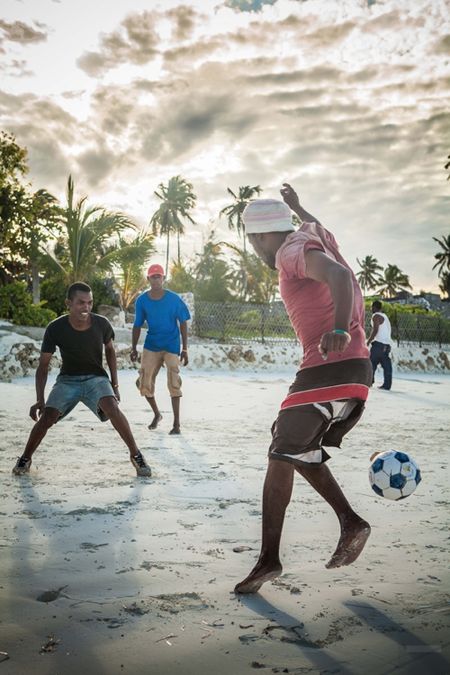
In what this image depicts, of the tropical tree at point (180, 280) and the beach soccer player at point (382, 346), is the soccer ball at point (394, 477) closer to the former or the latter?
the beach soccer player at point (382, 346)

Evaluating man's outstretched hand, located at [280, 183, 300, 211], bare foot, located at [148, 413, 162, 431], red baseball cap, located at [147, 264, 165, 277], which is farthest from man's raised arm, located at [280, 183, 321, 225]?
bare foot, located at [148, 413, 162, 431]

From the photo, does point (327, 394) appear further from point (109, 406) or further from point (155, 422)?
point (155, 422)

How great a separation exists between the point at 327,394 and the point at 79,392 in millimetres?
2691

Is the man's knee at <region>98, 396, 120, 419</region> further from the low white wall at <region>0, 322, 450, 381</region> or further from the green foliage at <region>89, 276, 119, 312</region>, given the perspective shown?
the green foliage at <region>89, 276, 119, 312</region>

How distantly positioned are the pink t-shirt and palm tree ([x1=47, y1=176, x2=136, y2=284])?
17.3 meters

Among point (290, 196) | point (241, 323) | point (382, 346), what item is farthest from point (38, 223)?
point (290, 196)

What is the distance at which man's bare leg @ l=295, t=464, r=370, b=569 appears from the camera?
8.20 feet

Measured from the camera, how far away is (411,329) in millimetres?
22203

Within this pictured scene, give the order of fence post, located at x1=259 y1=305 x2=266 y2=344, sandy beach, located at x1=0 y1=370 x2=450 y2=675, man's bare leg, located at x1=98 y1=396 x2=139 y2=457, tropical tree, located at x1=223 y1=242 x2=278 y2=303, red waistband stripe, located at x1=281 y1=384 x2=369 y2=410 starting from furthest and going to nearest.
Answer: tropical tree, located at x1=223 y1=242 x2=278 y2=303 < fence post, located at x1=259 y1=305 x2=266 y2=344 < man's bare leg, located at x1=98 y1=396 x2=139 y2=457 < red waistband stripe, located at x1=281 y1=384 x2=369 y2=410 < sandy beach, located at x1=0 y1=370 x2=450 y2=675

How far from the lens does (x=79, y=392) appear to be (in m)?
4.65

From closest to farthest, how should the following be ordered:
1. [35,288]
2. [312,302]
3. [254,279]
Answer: [312,302], [35,288], [254,279]

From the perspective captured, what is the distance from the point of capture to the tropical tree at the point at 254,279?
50647mm

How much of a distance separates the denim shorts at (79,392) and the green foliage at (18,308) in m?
10.8

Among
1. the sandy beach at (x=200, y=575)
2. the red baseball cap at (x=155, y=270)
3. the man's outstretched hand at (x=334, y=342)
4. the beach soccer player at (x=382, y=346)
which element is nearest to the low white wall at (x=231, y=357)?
the beach soccer player at (x=382, y=346)
